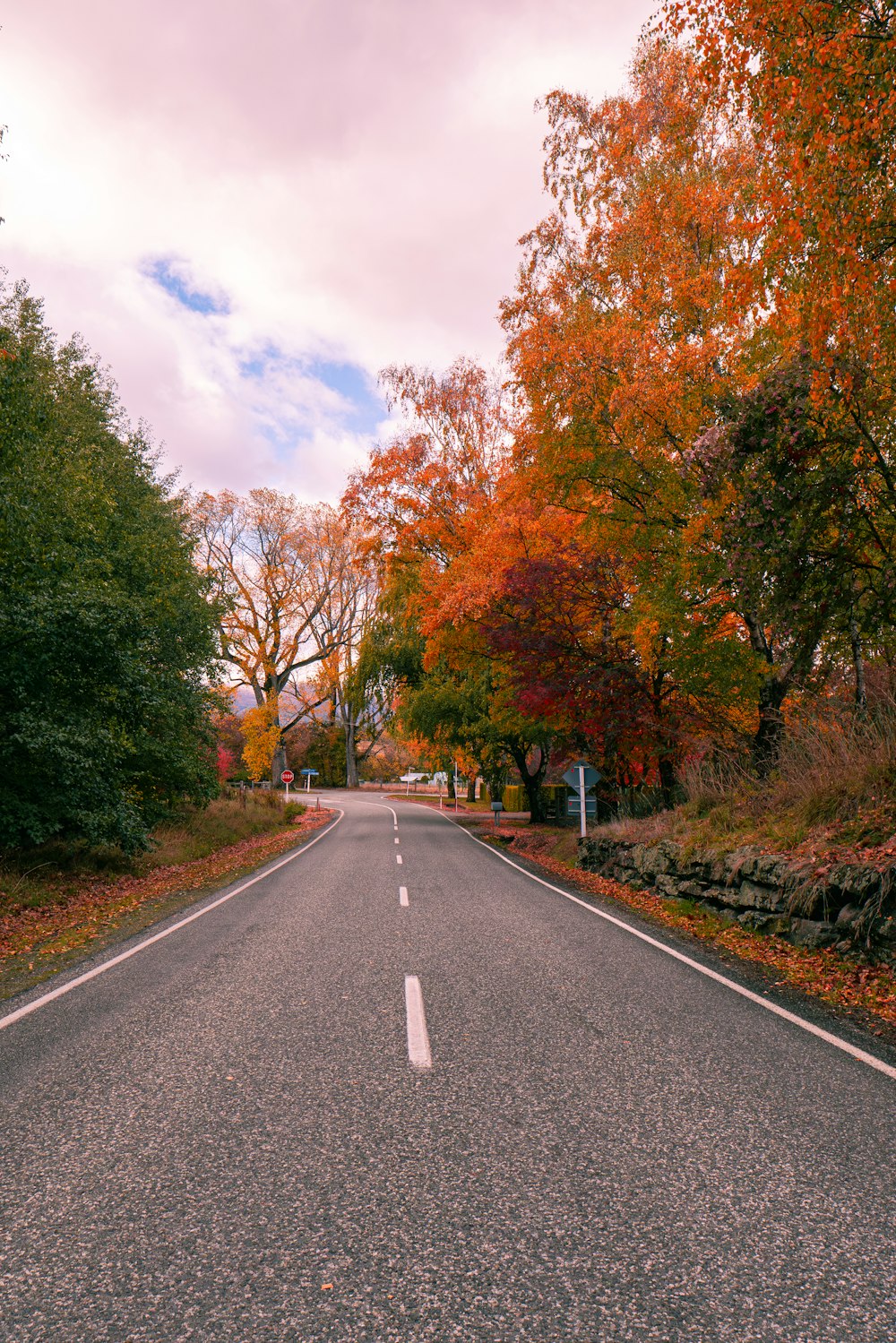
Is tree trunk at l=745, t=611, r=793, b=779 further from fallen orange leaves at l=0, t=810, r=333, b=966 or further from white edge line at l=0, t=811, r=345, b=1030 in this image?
fallen orange leaves at l=0, t=810, r=333, b=966

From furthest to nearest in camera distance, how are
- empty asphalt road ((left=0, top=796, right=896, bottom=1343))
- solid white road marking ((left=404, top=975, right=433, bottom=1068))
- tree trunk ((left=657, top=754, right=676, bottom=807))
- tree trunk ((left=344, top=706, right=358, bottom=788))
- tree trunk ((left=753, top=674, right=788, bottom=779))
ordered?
tree trunk ((left=344, top=706, right=358, bottom=788)), tree trunk ((left=657, top=754, right=676, bottom=807)), tree trunk ((left=753, top=674, right=788, bottom=779)), solid white road marking ((left=404, top=975, right=433, bottom=1068)), empty asphalt road ((left=0, top=796, right=896, bottom=1343))

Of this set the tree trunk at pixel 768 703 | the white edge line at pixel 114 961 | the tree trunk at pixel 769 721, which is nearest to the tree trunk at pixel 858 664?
the tree trunk at pixel 768 703

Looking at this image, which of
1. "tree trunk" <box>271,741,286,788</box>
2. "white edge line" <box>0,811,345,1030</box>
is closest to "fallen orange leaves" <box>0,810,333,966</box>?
"white edge line" <box>0,811,345,1030</box>

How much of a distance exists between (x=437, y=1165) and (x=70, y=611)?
32.5ft

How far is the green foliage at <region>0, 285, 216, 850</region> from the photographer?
10477mm

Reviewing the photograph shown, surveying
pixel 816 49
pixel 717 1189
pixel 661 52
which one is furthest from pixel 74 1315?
pixel 661 52

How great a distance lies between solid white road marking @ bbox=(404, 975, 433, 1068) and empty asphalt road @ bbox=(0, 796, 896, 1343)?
3cm

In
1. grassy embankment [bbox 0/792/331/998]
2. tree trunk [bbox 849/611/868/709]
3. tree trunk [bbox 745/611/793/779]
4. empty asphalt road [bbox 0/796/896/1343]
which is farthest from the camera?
tree trunk [bbox 745/611/793/779]

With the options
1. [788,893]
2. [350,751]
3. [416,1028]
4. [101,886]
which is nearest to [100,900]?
[101,886]

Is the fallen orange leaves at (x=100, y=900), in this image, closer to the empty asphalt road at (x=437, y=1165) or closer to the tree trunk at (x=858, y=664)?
the empty asphalt road at (x=437, y=1165)

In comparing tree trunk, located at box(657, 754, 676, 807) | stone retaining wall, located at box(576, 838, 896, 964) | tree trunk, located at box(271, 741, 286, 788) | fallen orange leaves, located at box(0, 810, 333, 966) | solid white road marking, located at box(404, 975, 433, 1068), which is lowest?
fallen orange leaves, located at box(0, 810, 333, 966)

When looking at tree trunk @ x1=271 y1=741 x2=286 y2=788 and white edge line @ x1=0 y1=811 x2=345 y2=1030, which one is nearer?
white edge line @ x1=0 y1=811 x2=345 y2=1030

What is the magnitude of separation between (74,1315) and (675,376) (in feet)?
40.2

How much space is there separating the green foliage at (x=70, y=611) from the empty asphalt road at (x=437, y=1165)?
618cm
